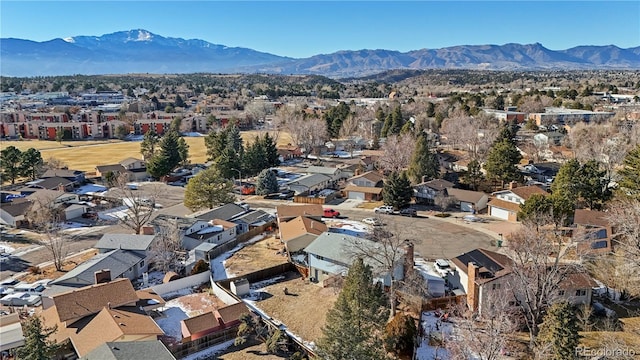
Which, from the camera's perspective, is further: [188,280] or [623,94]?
[623,94]

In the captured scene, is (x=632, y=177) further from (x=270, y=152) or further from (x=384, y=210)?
(x=270, y=152)

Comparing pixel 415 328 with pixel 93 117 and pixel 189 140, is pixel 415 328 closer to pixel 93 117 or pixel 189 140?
pixel 189 140

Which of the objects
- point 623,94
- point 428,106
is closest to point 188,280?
point 428,106

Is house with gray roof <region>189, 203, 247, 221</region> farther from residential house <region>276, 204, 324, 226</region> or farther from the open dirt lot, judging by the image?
the open dirt lot

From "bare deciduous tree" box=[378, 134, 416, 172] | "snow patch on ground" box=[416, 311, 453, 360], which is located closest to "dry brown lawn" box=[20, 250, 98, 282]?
"snow patch on ground" box=[416, 311, 453, 360]

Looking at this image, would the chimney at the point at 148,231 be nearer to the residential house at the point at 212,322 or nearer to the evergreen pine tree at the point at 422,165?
the residential house at the point at 212,322
